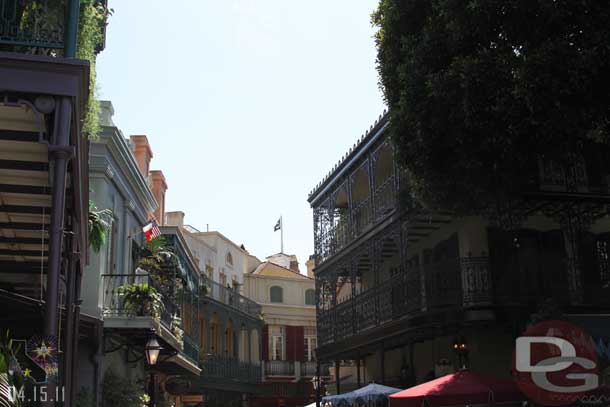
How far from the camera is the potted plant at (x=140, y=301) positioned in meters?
17.1

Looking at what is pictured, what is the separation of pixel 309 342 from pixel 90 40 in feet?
147

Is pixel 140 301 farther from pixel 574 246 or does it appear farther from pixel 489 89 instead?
pixel 574 246

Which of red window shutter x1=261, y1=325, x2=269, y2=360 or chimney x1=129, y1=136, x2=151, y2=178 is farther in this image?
red window shutter x1=261, y1=325, x2=269, y2=360

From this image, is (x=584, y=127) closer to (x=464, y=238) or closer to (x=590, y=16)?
(x=590, y=16)

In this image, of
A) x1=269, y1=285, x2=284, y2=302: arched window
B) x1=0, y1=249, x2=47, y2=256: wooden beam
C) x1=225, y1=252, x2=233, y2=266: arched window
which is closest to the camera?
x1=0, y1=249, x2=47, y2=256: wooden beam

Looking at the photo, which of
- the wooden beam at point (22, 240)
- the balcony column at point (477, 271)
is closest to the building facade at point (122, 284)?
the wooden beam at point (22, 240)

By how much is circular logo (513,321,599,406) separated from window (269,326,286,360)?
37716 mm

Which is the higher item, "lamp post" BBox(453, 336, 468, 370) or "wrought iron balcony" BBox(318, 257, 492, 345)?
"wrought iron balcony" BBox(318, 257, 492, 345)

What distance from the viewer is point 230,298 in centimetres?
4034

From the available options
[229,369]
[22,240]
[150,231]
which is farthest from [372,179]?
[229,369]

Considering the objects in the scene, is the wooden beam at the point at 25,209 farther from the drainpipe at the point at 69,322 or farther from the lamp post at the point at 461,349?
the lamp post at the point at 461,349

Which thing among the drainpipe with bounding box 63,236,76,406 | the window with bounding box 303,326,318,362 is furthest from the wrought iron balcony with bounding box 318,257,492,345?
the window with bounding box 303,326,318,362

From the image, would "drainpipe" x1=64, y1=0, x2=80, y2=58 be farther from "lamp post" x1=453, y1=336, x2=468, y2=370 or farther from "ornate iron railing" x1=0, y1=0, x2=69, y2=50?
"lamp post" x1=453, y1=336, x2=468, y2=370

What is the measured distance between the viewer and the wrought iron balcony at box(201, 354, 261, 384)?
3516cm
